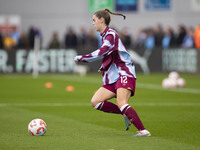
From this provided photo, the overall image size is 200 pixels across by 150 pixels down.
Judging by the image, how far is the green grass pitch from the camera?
787cm

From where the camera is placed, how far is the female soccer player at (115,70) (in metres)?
8.50

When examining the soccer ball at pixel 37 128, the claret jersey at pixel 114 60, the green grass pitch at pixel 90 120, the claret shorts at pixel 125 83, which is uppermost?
the claret jersey at pixel 114 60

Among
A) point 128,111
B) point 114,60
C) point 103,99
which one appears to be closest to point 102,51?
point 114,60

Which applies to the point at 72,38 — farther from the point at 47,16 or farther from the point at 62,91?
the point at 62,91

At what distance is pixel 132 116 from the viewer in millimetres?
8523

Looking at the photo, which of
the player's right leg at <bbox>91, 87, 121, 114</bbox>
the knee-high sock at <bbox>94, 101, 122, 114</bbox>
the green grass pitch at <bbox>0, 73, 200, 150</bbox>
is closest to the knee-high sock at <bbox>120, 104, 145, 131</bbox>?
the green grass pitch at <bbox>0, 73, 200, 150</bbox>

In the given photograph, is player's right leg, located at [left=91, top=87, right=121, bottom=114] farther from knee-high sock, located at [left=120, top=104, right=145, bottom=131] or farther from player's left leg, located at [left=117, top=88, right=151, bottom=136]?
knee-high sock, located at [left=120, top=104, right=145, bottom=131]

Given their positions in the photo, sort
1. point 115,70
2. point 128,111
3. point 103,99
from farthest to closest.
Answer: point 103,99 → point 115,70 → point 128,111

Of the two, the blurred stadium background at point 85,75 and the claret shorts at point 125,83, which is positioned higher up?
the claret shorts at point 125,83

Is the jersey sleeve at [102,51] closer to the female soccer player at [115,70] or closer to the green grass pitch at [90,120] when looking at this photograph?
the female soccer player at [115,70]

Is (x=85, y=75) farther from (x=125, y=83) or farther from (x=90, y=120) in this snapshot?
(x=125, y=83)

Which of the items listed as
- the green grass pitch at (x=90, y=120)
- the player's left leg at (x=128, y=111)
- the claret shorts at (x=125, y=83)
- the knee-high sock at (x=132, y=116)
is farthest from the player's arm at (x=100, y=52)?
the green grass pitch at (x=90, y=120)

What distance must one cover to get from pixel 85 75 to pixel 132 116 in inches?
772

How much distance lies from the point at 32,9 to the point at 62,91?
21.3 m
